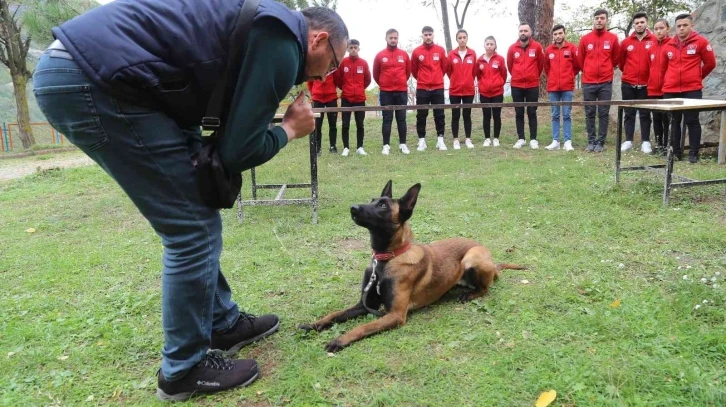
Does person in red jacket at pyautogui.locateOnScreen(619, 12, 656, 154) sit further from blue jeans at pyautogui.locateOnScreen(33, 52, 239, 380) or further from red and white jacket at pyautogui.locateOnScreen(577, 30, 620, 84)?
blue jeans at pyautogui.locateOnScreen(33, 52, 239, 380)

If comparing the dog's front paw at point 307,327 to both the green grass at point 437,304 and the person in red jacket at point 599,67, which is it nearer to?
the green grass at point 437,304

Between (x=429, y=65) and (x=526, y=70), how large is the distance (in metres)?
1.92

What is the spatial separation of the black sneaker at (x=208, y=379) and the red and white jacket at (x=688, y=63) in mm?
9228

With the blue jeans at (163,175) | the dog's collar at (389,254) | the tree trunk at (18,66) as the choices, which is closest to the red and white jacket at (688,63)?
the dog's collar at (389,254)

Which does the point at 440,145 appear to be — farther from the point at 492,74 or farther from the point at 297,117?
the point at 297,117

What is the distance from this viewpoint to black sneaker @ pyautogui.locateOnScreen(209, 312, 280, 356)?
3.08 m

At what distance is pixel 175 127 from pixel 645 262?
3679 millimetres

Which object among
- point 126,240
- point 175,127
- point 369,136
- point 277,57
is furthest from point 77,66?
point 369,136

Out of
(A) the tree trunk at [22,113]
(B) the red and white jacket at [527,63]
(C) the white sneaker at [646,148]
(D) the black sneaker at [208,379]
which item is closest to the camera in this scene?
(D) the black sneaker at [208,379]

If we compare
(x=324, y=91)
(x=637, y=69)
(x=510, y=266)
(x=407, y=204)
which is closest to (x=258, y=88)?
(x=407, y=204)

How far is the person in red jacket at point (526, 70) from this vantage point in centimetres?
1051

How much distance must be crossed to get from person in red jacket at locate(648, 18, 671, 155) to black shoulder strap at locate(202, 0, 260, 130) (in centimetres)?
917

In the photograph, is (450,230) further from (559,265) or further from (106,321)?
(106,321)

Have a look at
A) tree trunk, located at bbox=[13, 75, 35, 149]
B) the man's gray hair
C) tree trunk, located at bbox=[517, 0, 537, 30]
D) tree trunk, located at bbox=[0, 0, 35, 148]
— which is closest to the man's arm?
the man's gray hair
